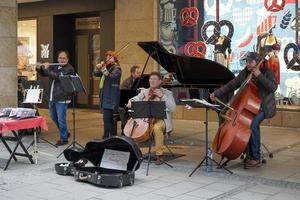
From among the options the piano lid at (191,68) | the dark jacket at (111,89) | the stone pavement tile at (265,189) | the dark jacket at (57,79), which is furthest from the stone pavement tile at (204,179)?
the dark jacket at (57,79)

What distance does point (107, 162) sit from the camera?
6.81 metres

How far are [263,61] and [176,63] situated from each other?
219 centimetres

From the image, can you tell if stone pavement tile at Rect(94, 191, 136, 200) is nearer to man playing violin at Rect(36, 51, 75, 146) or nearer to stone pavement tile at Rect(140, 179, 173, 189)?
stone pavement tile at Rect(140, 179, 173, 189)

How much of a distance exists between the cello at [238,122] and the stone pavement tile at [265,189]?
65 cm

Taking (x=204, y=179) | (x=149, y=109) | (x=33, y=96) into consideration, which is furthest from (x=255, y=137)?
(x=33, y=96)

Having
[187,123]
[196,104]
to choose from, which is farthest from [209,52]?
[196,104]

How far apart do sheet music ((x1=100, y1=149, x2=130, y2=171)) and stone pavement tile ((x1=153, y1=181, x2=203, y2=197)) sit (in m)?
0.64

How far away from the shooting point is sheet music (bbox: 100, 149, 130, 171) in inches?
263

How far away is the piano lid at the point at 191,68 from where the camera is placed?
8961mm

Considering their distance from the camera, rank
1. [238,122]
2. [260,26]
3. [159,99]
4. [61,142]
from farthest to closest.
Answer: [260,26] → [61,142] → [159,99] → [238,122]

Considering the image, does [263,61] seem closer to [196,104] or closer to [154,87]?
[196,104]

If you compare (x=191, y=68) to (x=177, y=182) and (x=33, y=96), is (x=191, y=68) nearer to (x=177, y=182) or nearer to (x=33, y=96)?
(x=33, y=96)

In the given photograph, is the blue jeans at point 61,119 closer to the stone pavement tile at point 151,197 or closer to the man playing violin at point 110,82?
the man playing violin at point 110,82

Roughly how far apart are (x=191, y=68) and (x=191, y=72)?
0.42ft
